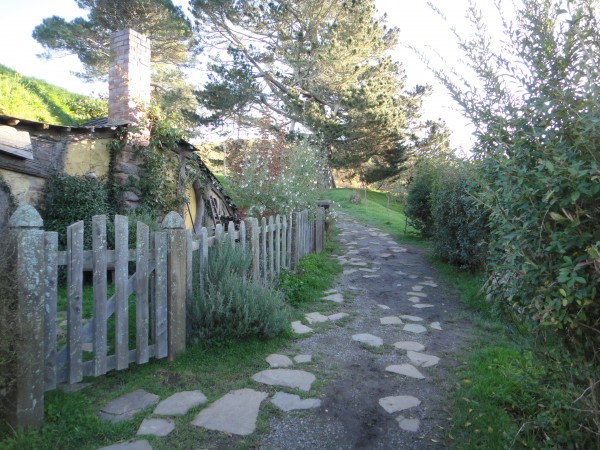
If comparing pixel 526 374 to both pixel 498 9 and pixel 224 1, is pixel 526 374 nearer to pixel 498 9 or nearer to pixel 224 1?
pixel 498 9

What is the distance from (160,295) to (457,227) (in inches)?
222

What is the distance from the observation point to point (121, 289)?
3314mm

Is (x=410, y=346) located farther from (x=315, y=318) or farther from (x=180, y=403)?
(x=180, y=403)

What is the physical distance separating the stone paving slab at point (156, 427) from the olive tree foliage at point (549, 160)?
7.24ft

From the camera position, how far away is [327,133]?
65.3 ft

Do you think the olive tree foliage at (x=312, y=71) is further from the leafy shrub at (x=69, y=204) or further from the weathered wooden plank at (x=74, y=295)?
the weathered wooden plank at (x=74, y=295)

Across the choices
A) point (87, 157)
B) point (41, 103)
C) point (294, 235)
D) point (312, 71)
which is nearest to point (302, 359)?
point (294, 235)

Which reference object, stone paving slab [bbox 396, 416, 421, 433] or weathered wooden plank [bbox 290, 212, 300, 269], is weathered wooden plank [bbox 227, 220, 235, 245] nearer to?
weathered wooden plank [bbox 290, 212, 300, 269]

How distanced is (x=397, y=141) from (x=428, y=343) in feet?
62.6

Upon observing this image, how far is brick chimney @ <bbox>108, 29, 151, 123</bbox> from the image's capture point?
799 centimetres

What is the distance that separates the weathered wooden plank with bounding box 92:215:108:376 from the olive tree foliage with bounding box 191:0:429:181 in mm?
15694

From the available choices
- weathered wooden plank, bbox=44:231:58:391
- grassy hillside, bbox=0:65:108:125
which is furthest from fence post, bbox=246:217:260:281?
grassy hillside, bbox=0:65:108:125

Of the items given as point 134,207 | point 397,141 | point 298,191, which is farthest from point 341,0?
point 134,207

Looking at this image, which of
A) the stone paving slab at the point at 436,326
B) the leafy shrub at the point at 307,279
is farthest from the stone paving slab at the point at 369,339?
the leafy shrub at the point at 307,279
